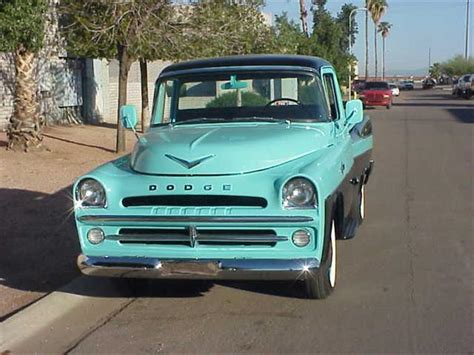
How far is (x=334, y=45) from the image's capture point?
147ft

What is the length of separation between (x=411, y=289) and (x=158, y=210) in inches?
97.5

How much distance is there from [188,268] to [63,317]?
127 cm

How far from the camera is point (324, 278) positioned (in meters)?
6.09

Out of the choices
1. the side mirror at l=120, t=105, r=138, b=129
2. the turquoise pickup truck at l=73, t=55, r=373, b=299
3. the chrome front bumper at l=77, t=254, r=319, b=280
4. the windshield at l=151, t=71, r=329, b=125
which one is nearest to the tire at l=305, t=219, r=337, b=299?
the turquoise pickup truck at l=73, t=55, r=373, b=299

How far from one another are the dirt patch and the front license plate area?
151 cm

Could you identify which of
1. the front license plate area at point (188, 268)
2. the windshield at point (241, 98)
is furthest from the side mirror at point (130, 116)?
the front license plate area at point (188, 268)

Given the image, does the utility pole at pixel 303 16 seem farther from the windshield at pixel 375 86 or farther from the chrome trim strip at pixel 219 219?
the chrome trim strip at pixel 219 219

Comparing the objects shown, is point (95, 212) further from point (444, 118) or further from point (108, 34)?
point (444, 118)

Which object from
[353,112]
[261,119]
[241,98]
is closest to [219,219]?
[261,119]

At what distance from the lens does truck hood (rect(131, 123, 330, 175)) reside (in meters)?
5.75

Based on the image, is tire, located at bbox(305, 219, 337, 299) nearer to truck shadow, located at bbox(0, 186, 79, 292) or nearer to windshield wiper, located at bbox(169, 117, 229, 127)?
windshield wiper, located at bbox(169, 117, 229, 127)

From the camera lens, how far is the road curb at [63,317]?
18.0ft

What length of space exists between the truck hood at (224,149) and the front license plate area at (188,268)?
688 millimetres

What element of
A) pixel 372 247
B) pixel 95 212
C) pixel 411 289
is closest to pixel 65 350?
pixel 95 212
